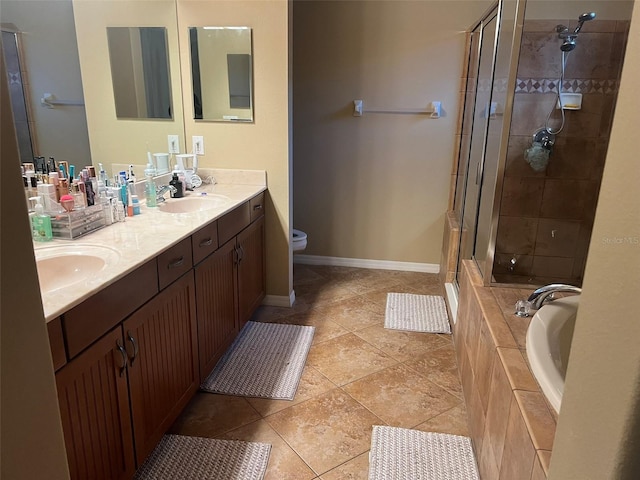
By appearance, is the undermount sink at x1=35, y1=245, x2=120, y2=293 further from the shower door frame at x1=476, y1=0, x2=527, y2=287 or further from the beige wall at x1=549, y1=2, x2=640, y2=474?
the shower door frame at x1=476, y1=0, x2=527, y2=287

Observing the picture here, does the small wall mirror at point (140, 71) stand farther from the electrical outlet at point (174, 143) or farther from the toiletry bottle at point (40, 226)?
the toiletry bottle at point (40, 226)

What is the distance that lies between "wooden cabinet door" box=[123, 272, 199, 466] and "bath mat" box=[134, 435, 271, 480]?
4.1 inches

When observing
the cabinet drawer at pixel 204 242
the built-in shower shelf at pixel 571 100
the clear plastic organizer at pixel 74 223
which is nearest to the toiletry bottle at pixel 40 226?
the clear plastic organizer at pixel 74 223

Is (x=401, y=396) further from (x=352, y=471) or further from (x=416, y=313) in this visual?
(x=416, y=313)

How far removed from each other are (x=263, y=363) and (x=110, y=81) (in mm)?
1676

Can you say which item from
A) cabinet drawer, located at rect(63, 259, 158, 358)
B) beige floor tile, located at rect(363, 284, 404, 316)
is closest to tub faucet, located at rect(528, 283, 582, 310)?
beige floor tile, located at rect(363, 284, 404, 316)

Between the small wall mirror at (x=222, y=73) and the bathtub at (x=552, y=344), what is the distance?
2.00 metres

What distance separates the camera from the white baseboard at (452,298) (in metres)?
2.94

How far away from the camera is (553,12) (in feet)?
10.0

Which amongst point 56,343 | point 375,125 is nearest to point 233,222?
point 56,343

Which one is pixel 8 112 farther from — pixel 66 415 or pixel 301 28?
pixel 301 28

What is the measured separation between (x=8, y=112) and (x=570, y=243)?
10.9 ft

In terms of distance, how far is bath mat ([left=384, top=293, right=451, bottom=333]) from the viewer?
9.82 ft

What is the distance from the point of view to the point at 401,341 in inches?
111
